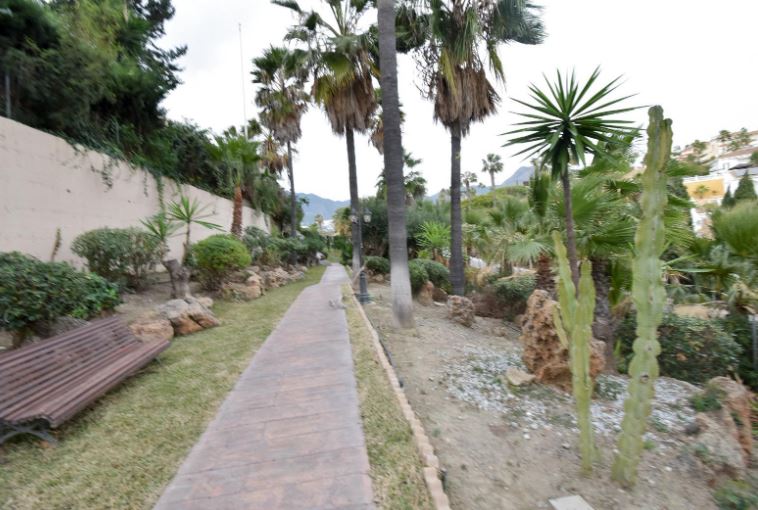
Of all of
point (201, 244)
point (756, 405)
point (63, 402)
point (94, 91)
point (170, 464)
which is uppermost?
point (94, 91)

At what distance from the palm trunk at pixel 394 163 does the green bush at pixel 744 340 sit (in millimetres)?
5439

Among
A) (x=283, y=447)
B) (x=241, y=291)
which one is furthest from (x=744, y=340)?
(x=241, y=291)

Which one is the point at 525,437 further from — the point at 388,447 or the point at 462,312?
the point at 462,312

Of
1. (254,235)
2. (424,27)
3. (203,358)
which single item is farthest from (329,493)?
(254,235)

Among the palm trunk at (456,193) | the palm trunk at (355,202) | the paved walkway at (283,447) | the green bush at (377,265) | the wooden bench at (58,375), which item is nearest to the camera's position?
the paved walkway at (283,447)

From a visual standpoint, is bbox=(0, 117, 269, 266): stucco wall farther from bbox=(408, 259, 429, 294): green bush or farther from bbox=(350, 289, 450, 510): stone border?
bbox=(408, 259, 429, 294): green bush

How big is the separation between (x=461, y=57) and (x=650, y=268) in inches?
285

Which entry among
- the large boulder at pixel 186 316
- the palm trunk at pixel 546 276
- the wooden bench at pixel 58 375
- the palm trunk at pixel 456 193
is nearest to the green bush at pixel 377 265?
the palm trunk at pixel 456 193

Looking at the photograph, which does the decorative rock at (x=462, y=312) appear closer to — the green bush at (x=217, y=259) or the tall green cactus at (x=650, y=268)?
the tall green cactus at (x=650, y=268)

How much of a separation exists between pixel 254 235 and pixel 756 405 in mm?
15073

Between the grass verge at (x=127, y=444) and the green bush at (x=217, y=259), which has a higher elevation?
the green bush at (x=217, y=259)

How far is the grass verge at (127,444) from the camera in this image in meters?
2.46

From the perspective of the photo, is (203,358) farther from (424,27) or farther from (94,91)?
(424,27)

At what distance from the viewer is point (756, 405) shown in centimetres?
470
